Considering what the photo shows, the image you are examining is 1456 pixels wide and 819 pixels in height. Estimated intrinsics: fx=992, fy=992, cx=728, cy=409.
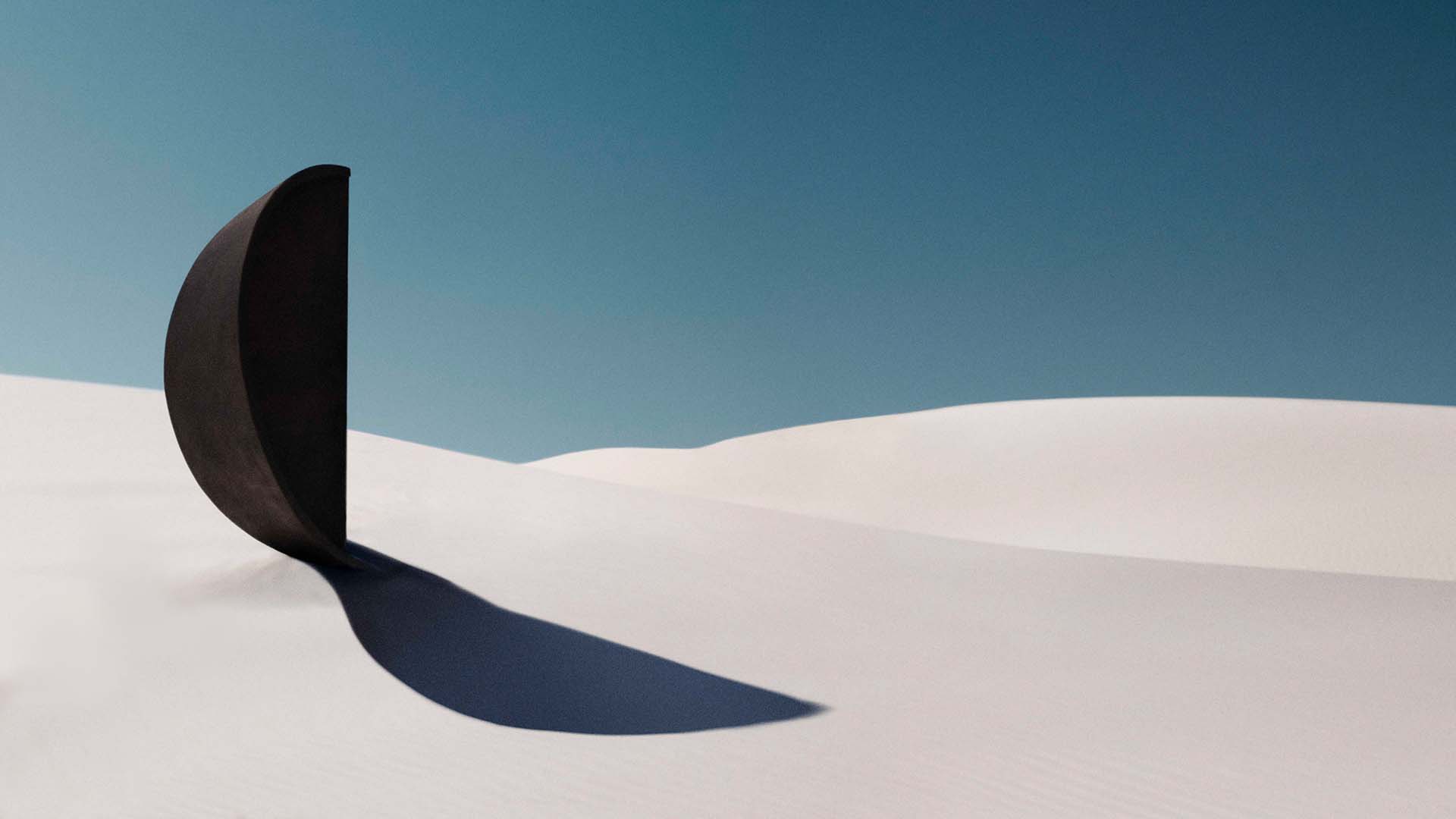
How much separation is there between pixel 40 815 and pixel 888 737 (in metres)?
4.70

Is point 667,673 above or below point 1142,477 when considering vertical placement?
below

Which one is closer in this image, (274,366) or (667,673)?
(667,673)

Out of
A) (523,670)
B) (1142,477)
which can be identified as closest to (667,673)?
(523,670)

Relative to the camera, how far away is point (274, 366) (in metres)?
8.57

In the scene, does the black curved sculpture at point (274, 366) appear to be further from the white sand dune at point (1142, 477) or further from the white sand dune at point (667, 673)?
the white sand dune at point (1142, 477)

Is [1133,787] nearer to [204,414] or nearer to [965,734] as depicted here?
[965,734]

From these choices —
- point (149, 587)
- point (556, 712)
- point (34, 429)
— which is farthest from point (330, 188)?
point (34, 429)

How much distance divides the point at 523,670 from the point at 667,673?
3.73ft

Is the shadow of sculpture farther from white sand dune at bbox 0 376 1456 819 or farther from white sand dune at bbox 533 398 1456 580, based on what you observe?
white sand dune at bbox 533 398 1456 580

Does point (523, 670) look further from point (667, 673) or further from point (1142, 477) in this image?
point (1142, 477)

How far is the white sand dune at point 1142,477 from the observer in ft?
73.4

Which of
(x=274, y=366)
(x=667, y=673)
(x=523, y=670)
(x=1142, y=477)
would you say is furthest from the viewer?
(x=1142, y=477)

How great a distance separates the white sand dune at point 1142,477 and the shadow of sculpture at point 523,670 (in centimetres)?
1328

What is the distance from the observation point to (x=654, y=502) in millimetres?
15375
